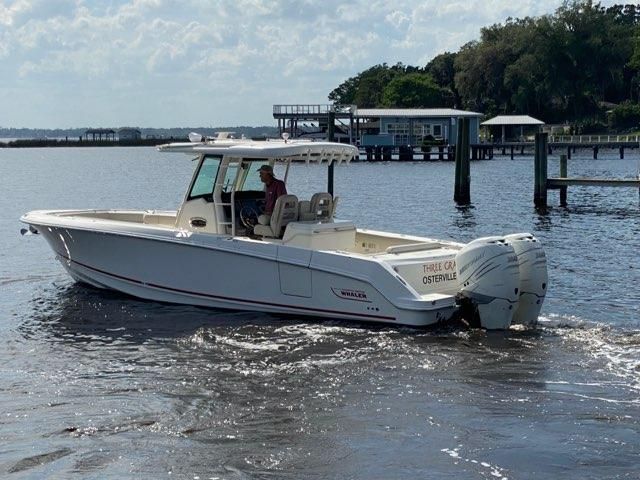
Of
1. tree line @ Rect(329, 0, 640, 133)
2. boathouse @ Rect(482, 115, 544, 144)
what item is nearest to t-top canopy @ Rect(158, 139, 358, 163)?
boathouse @ Rect(482, 115, 544, 144)

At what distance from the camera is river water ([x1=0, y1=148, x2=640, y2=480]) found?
9156 mm

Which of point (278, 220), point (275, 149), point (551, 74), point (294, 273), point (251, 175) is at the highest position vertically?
point (551, 74)

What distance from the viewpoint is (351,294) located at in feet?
46.3

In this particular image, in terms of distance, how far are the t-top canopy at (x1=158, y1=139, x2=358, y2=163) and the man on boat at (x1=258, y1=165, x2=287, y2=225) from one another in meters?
0.32

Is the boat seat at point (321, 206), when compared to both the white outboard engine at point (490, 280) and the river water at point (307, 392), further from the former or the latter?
the white outboard engine at point (490, 280)

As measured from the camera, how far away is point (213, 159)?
15961 mm

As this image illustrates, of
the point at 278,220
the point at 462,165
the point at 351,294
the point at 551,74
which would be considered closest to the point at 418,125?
A: the point at 551,74

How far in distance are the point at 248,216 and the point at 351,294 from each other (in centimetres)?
254

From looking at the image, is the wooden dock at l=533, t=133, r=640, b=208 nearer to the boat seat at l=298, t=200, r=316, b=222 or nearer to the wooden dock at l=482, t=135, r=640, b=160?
the boat seat at l=298, t=200, r=316, b=222

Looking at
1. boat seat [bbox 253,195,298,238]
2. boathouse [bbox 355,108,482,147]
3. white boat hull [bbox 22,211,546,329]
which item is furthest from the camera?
boathouse [bbox 355,108,482,147]

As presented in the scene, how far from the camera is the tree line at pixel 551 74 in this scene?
122000mm

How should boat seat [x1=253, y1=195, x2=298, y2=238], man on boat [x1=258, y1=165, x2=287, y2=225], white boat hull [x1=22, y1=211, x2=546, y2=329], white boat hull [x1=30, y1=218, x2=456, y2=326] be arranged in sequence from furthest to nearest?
man on boat [x1=258, y1=165, x2=287, y2=225]
boat seat [x1=253, y1=195, x2=298, y2=238]
white boat hull [x1=30, y1=218, x2=456, y2=326]
white boat hull [x1=22, y1=211, x2=546, y2=329]

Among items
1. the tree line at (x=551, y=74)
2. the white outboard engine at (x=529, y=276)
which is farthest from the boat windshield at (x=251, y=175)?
the tree line at (x=551, y=74)

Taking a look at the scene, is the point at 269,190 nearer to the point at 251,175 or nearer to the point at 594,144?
the point at 251,175
